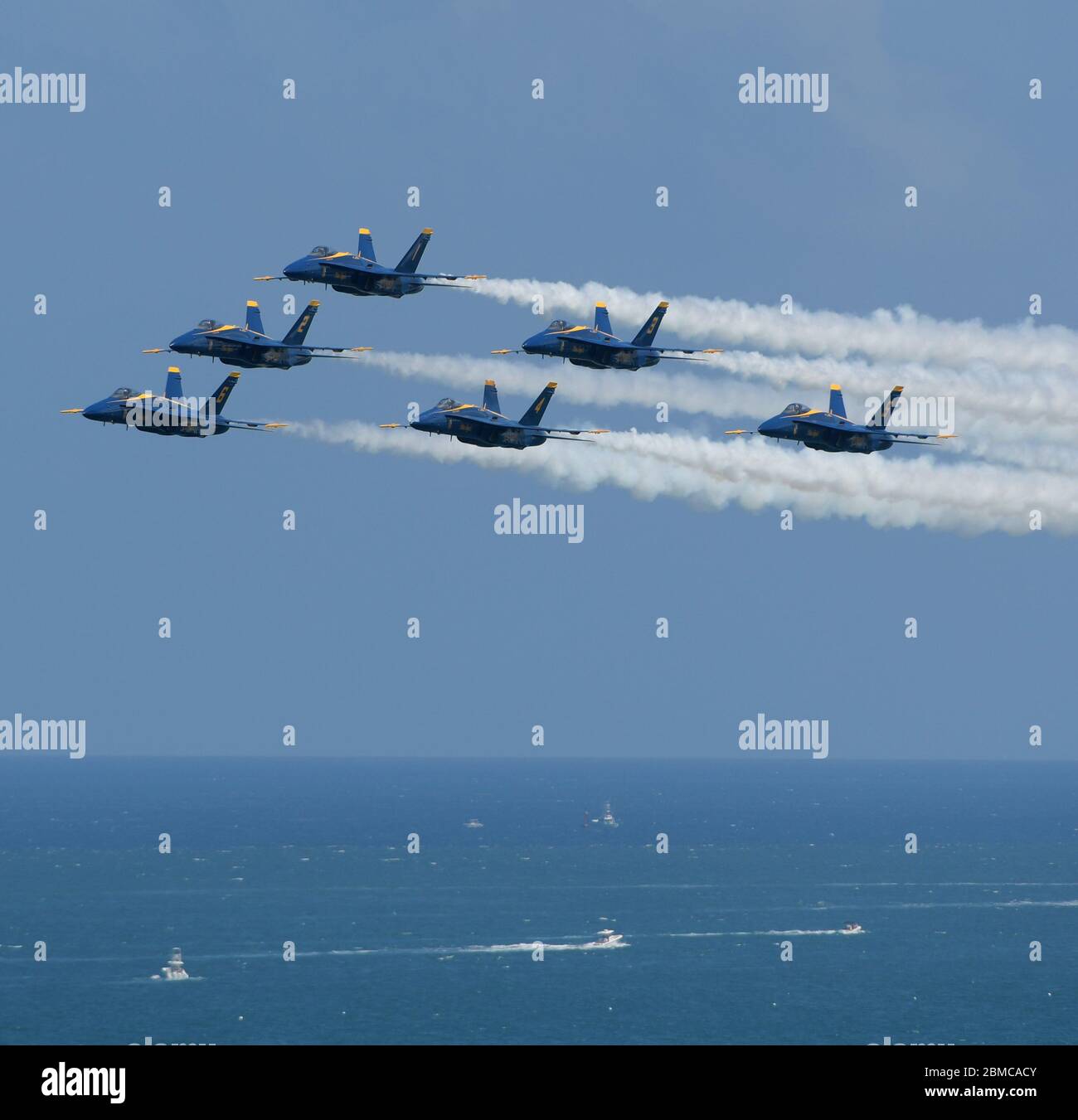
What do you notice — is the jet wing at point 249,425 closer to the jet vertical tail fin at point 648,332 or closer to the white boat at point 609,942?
the jet vertical tail fin at point 648,332

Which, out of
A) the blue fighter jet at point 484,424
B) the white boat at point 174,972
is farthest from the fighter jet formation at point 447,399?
the white boat at point 174,972

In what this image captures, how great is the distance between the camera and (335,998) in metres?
152

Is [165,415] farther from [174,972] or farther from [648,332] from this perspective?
[174,972]

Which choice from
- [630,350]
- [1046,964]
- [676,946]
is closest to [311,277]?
[630,350]

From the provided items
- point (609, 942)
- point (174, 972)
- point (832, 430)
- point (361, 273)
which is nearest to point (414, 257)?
point (361, 273)

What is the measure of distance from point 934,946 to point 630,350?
10819 cm

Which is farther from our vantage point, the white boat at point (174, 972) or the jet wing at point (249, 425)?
the white boat at point (174, 972)

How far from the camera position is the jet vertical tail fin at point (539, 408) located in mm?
98500

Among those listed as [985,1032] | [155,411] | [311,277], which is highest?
[311,277]

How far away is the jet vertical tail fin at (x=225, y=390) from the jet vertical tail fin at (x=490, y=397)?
48.1ft

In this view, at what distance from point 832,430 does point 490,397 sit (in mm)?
19396

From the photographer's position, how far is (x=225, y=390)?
102312 mm
